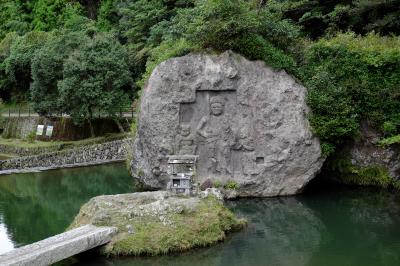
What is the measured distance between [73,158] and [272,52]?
52.2ft

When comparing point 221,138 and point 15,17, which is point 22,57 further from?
point 221,138

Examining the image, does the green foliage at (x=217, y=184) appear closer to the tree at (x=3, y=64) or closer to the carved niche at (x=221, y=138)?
the carved niche at (x=221, y=138)

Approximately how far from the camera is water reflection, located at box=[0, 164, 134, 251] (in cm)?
1855

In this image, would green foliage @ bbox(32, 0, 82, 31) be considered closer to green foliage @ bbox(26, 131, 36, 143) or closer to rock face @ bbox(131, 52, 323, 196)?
green foliage @ bbox(26, 131, 36, 143)

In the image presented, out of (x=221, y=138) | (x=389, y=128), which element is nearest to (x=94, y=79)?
(x=221, y=138)

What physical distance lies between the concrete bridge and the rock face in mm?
7574

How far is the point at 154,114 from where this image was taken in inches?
854

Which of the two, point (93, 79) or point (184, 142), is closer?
point (184, 142)

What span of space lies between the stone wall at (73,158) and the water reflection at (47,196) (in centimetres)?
163

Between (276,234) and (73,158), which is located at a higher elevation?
(73,158)

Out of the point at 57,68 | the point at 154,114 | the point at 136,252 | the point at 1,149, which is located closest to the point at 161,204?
the point at 136,252

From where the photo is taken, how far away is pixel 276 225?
691 inches

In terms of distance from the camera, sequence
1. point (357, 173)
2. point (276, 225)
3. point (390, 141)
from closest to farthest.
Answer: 1. point (276, 225)
2. point (390, 141)
3. point (357, 173)

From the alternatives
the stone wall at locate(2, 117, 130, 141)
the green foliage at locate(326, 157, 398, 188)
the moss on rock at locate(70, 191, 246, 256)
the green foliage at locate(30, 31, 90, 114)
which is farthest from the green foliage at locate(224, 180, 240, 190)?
the stone wall at locate(2, 117, 130, 141)
